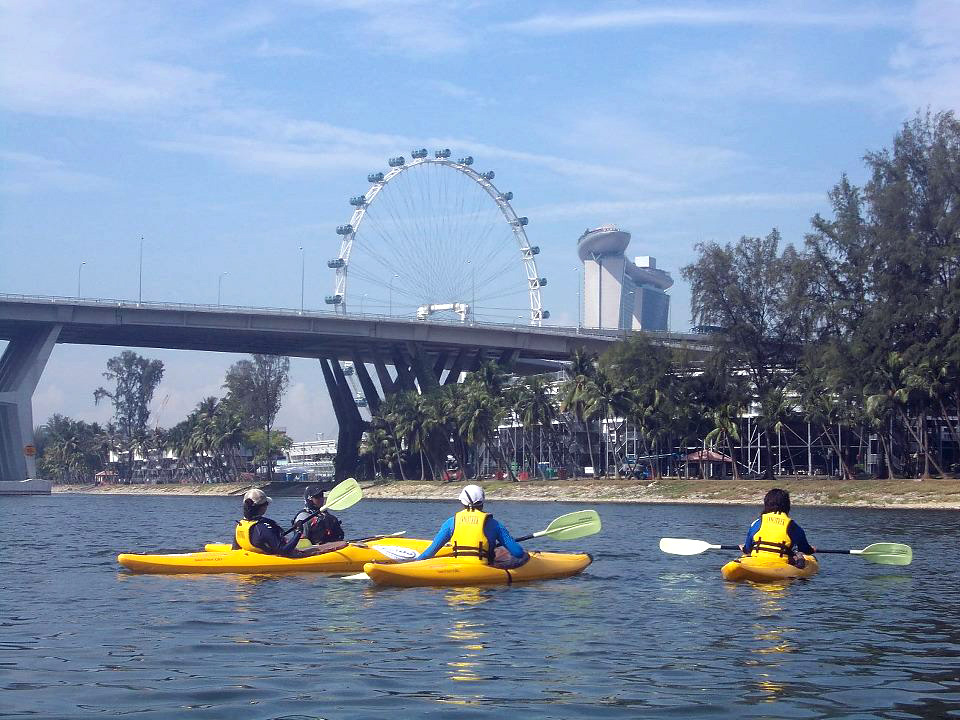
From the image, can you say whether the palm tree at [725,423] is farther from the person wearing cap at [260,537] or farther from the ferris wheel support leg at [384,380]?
the person wearing cap at [260,537]

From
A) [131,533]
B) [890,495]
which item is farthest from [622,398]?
[131,533]

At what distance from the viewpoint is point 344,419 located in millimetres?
114062

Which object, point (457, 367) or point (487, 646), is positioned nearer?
point (487, 646)

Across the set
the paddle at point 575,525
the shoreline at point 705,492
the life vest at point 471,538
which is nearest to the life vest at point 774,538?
the paddle at point 575,525

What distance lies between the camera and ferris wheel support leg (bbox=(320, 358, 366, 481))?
113125 millimetres

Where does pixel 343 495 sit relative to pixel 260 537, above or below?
above

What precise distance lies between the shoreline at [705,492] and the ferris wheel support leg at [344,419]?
11.6 meters

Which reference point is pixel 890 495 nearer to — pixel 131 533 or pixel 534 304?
pixel 131 533

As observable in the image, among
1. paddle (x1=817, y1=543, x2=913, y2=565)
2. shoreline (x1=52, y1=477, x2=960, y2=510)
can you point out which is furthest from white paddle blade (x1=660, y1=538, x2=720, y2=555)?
shoreline (x1=52, y1=477, x2=960, y2=510)

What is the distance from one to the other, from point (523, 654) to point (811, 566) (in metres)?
8.82

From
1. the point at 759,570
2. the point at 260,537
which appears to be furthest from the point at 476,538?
the point at 759,570

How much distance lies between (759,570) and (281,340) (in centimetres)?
8709

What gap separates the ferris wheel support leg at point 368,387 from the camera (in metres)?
109

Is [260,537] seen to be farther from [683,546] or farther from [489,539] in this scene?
[683,546]
